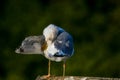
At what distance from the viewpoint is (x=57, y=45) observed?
601cm

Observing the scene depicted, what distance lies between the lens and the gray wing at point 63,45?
236 inches

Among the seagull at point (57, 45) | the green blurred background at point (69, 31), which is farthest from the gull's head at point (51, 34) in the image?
the green blurred background at point (69, 31)

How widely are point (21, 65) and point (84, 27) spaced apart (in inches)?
38.0

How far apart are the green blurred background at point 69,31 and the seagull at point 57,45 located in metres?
2.36

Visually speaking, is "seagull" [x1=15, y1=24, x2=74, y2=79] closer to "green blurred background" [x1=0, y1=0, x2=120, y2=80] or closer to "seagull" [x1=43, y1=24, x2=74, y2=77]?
"seagull" [x1=43, y1=24, x2=74, y2=77]

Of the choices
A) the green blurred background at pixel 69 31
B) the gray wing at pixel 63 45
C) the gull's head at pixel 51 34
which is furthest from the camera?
the green blurred background at pixel 69 31

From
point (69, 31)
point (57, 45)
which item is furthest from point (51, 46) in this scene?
point (69, 31)

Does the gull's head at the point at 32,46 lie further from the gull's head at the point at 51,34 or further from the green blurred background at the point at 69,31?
the green blurred background at the point at 69,31

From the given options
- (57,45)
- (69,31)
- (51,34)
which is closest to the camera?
(57,45)

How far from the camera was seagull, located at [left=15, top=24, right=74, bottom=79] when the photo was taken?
6.00m

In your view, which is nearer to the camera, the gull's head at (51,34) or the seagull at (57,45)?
the seagull at (57,45)

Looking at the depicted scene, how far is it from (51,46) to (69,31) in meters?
2.95

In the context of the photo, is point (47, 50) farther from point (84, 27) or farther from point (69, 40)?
point (84, 27)

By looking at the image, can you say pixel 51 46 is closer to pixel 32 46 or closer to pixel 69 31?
pixel 32 46
